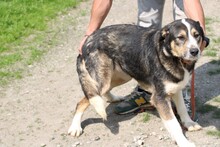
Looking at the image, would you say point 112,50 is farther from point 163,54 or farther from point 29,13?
point 29,13

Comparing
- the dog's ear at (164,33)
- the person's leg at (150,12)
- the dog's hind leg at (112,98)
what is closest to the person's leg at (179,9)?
the person's leg at (150,12)

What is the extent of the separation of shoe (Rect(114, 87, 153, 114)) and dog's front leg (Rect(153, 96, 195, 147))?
896mm

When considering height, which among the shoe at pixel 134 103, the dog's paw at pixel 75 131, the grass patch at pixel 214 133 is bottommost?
the dog's paw at pixel 75 131

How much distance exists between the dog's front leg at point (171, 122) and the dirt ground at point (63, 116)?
0.24 metres

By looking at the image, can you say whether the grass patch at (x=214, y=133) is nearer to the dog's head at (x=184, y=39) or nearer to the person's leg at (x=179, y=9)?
the dog's head at (x=184, y=39)

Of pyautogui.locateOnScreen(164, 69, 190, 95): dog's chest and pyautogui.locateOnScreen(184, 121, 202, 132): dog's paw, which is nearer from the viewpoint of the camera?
pyautogui.locateOnScreen(164, 69, 190, 95): dog's chest

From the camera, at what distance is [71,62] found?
735cm

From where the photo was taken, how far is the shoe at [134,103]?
561cm

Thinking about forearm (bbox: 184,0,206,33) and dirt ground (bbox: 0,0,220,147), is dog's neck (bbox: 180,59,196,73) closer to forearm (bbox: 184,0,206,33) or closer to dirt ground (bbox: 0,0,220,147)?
forearm (bbox: 184,0,206,33)

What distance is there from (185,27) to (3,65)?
12.3ft

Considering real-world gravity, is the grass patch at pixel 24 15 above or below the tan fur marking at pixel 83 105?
below

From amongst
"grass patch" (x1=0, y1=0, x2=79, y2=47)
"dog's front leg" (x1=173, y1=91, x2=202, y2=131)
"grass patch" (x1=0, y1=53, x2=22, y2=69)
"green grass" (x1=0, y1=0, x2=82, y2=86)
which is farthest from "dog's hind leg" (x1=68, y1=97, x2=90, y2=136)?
"grass patch" (x1=0, y1=0, x2=79, y2=47)

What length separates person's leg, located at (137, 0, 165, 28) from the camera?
5535 millimetres

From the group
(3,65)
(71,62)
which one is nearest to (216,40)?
(71,62)
